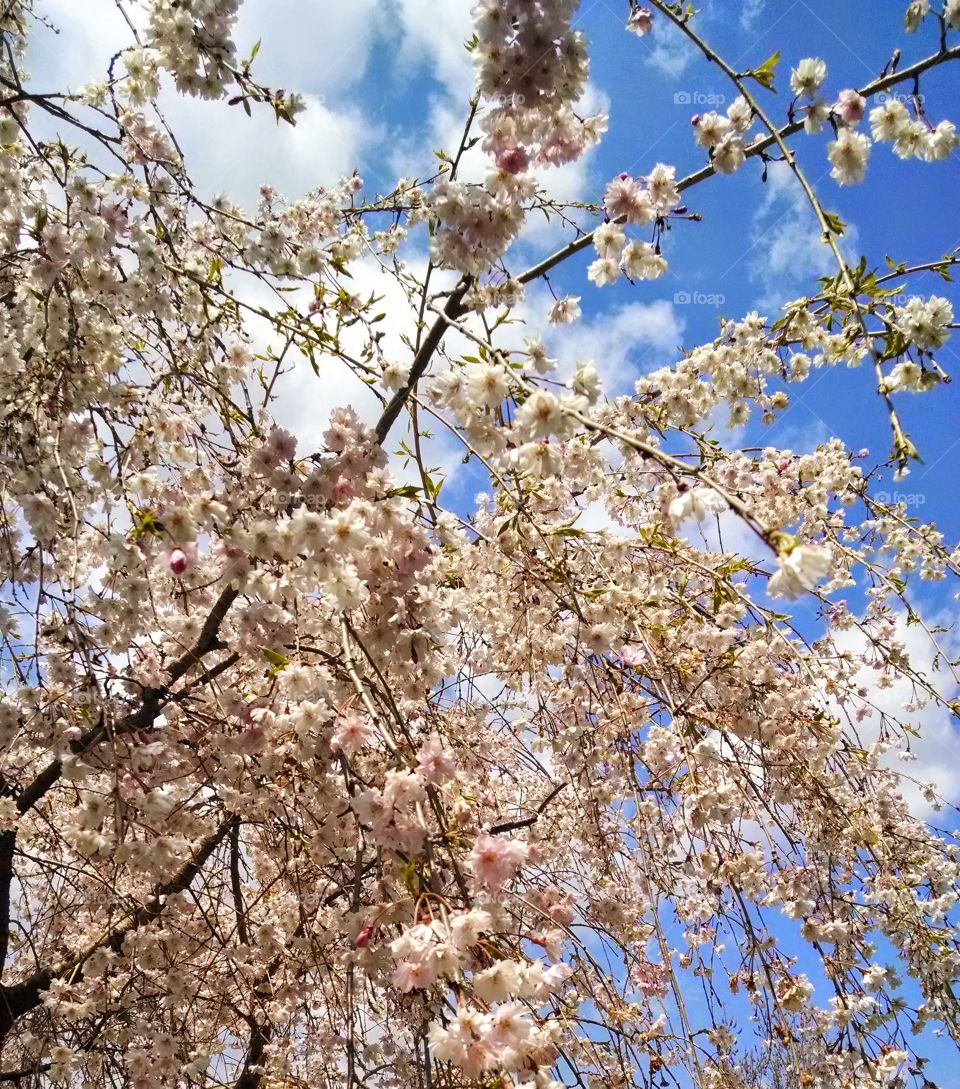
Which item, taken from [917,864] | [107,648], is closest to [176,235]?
[107,648]

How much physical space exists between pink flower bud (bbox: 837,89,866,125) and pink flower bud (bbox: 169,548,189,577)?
6.80 feet

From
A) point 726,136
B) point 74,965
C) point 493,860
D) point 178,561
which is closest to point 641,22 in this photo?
point 726,136

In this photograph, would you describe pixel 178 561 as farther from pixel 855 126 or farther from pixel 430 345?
pixel 855 126

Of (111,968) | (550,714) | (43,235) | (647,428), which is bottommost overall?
(111,968)

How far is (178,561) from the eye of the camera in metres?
2.20

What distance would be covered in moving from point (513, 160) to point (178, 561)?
4.58 feet

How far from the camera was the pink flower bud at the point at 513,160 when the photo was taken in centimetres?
201

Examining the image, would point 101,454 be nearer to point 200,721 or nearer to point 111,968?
point 200,721

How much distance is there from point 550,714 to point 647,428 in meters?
1.64

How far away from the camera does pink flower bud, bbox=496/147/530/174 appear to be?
6.59ft

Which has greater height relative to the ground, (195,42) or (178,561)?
(195,42)

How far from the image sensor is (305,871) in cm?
342

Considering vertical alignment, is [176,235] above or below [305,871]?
above

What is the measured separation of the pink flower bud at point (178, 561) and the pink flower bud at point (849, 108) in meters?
2.07
